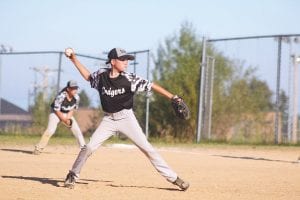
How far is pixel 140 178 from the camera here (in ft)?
31.8

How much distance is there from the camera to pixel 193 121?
979 inches

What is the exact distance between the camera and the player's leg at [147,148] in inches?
319

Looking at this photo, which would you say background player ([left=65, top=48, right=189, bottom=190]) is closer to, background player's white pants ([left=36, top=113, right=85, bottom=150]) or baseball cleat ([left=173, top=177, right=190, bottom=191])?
baseball cleat ([left=173, top=177, right=190, bottom=191])

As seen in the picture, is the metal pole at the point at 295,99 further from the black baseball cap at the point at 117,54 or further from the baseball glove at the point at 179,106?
the black baseball cap at the point at 117,54

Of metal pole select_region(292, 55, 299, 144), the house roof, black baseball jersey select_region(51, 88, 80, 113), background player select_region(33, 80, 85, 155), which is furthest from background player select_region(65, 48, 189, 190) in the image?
the house roof

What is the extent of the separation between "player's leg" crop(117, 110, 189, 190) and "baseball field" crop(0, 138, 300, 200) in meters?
0.18

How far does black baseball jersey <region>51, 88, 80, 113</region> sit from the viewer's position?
1486 cm

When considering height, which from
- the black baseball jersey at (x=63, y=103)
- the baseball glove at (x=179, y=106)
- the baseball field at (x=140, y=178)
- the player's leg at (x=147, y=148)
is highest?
the black baseball jersey at (x=63, y=103)

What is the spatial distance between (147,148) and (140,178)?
5.28 feet

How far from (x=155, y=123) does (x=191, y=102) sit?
7.91ft

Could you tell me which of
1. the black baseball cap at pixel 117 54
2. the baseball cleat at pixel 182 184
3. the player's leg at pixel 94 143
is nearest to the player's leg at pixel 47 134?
the player's leg at pixel 94 143

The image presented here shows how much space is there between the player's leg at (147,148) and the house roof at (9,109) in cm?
1971

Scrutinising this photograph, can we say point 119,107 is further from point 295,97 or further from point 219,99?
point 219,99

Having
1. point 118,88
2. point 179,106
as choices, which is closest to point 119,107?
point 118,88
